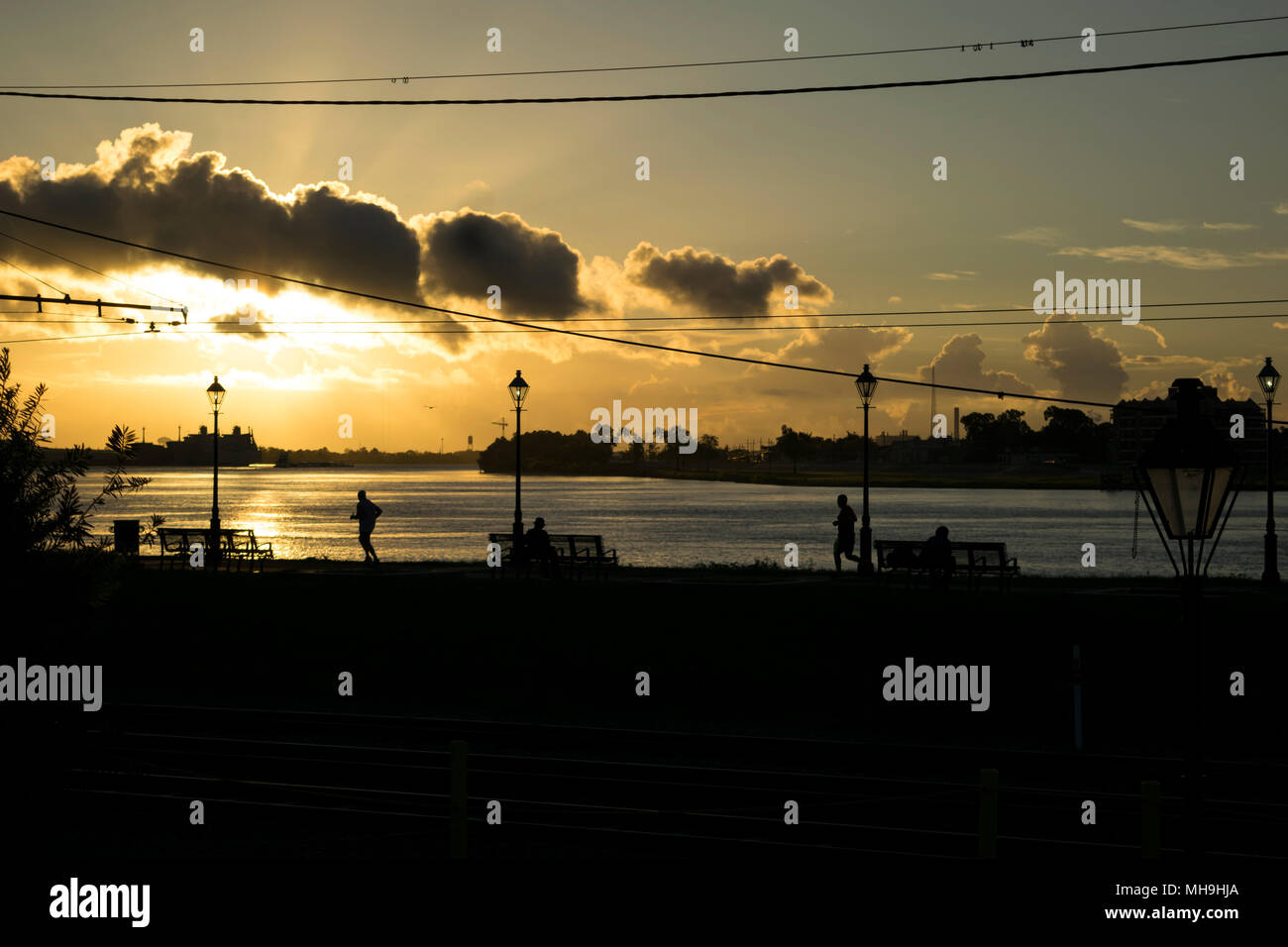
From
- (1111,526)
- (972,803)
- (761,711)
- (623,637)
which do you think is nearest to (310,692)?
(623,637)

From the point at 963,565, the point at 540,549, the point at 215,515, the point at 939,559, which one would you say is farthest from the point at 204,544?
the point at 963,565

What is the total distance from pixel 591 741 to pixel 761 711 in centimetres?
348

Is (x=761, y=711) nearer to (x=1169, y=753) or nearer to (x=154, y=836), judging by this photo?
(x=1169, y=753)

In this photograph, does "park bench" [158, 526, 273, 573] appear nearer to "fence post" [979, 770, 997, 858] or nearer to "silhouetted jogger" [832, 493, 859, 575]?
"silhouetted jogger" [832, 493, 859, 575]

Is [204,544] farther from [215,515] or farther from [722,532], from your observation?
[722,532]

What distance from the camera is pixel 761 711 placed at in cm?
1733

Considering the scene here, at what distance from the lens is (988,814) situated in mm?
9055

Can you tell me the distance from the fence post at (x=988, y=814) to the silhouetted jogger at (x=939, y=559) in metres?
19.1

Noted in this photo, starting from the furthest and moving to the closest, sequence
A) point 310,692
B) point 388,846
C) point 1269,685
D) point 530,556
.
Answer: point 530,556 < point 310,692 < point 1269,685 < point 388,846

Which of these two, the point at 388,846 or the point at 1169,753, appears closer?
the point at 388,846

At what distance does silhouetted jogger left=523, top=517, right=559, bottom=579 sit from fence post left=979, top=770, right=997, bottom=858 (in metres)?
23.5

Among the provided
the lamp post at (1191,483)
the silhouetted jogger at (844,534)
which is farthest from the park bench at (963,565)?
the lamp post at (1191,483)

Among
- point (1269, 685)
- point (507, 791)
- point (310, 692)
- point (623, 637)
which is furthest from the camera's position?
point (623, 637)

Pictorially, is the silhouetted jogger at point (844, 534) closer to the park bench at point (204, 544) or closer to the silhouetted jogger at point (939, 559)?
the silhouetted jogger at point (939, 559)
